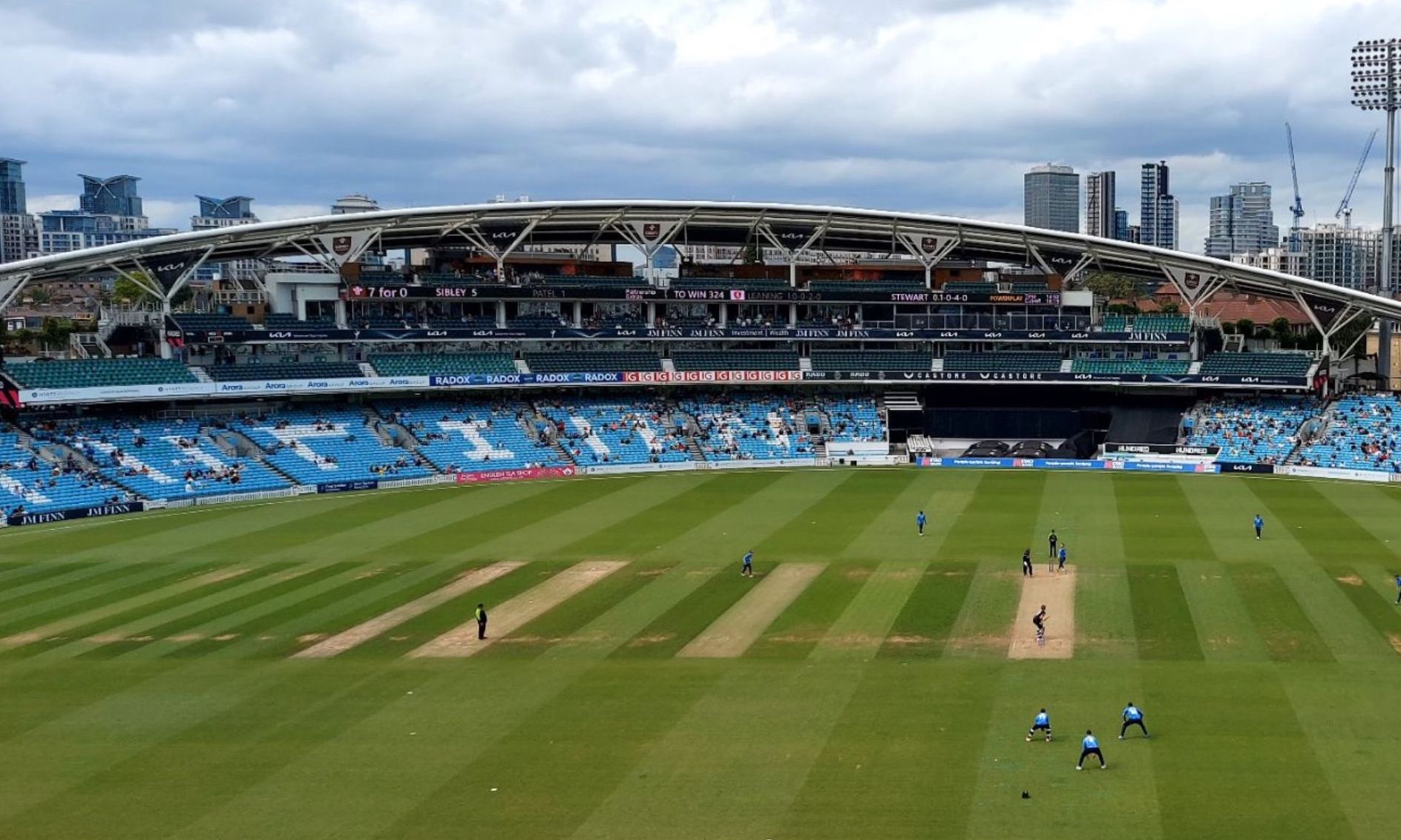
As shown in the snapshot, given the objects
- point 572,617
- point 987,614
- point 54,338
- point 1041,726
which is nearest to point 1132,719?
point 1041,726

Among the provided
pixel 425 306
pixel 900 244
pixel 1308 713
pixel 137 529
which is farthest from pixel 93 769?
pixel 900 244

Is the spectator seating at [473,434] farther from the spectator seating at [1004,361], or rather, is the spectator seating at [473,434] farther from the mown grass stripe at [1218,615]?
the mown grass stripe at [1218,615]

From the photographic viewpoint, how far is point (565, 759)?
2570cm

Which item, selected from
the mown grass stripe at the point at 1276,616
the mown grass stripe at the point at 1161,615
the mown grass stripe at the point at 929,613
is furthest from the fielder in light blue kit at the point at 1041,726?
the mown grass stripe at the point at 1276,616

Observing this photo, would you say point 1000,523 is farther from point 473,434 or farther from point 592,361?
point 592,361

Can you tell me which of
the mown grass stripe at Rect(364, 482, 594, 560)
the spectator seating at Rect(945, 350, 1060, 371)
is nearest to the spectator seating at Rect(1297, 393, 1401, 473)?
the spectator seating at Rect(945, 350, 1060, 371)

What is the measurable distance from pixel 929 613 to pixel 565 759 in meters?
14.7

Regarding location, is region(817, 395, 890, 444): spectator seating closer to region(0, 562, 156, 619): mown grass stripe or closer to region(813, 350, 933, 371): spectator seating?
region(813, 350, 933, 371): spectator seating

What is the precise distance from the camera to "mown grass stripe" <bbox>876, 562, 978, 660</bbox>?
109 ft

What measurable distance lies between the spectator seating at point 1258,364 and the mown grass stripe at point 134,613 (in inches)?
2291

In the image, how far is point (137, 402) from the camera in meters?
70.4

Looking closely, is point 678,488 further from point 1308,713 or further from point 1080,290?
point 1308,713

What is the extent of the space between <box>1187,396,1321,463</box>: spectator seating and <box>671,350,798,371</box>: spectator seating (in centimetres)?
2509

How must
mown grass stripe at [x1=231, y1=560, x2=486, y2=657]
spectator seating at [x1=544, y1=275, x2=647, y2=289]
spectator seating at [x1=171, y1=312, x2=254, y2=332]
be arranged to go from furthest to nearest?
1. spectator seating at [x1=544, y1=275, x2=647, y2=289]
2. spectator seating at [x1=171, y1=312, x2=254, y2=332]
3. mown grass stripe at [x1=231, y1=560, x2=486, y2=657]
